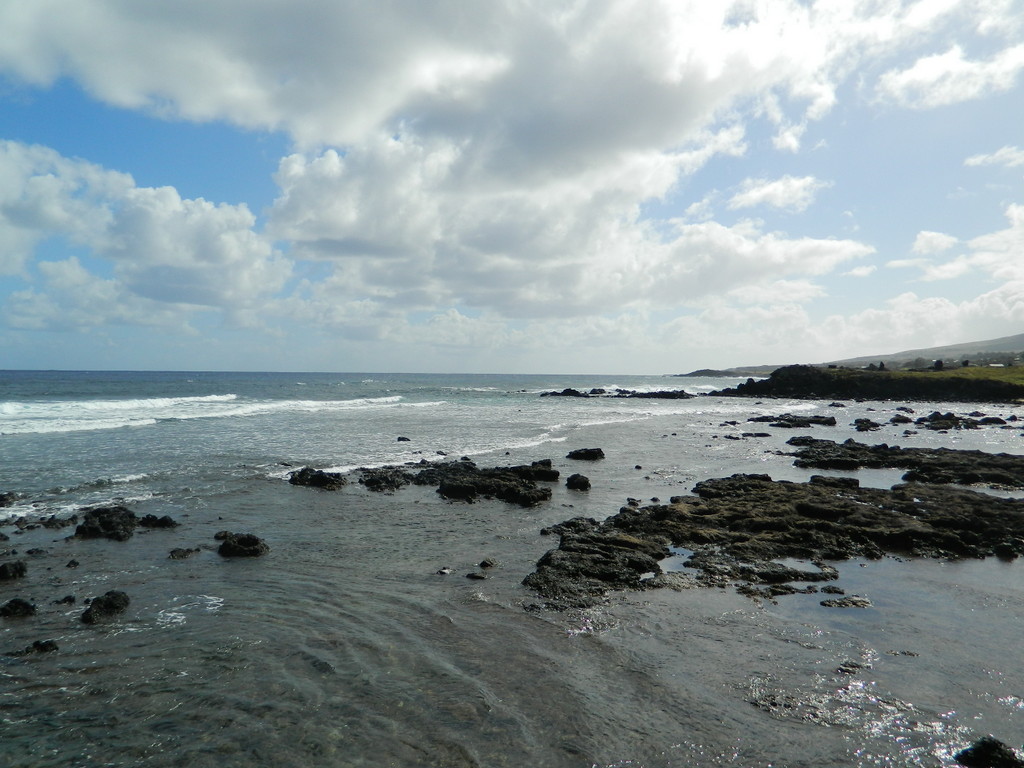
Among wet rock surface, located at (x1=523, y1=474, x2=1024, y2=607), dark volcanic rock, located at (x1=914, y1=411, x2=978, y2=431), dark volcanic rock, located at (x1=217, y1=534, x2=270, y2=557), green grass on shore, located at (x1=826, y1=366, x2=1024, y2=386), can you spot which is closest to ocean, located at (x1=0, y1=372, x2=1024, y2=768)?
dark volcanic rock, located at (x1=217, y1=534, x2=270, y2=557)

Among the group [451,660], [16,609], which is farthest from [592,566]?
[16,609]

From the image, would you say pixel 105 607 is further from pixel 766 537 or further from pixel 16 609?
pixel 766 537

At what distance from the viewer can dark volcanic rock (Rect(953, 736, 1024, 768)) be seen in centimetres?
598

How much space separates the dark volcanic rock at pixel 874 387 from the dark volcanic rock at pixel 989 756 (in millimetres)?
85709

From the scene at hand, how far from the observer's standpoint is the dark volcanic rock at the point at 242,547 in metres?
13.3

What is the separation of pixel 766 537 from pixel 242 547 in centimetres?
1284

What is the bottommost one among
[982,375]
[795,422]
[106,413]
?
[795,422]

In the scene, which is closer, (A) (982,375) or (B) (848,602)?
(B) (848,602)

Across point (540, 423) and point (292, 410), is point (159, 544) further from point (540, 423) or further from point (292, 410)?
point (292, 410)

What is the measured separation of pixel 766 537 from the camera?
572 inches

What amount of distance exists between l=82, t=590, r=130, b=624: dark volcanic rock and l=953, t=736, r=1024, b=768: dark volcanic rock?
1223 cm

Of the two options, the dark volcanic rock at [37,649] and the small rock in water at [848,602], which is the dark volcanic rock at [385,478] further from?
the small rock in water at [848,602]

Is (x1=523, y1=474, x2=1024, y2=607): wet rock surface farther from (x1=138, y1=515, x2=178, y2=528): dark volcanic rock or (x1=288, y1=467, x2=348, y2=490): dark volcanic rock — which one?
(x1=138, y1=515, x2=178, y2=528): dark volcanic rock

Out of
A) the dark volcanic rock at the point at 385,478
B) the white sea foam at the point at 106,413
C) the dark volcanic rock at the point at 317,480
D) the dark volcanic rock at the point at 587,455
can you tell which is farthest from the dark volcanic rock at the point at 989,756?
the white sea foam at the point at 106,413
